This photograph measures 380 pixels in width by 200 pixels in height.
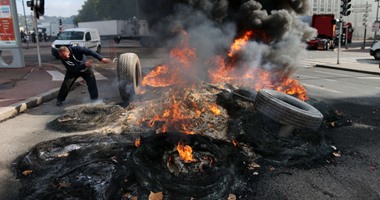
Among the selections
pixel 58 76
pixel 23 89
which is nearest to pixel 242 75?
pixel 23 89

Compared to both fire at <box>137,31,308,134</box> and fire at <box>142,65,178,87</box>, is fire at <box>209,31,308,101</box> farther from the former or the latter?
fire at <box>142,65,178,87</box>

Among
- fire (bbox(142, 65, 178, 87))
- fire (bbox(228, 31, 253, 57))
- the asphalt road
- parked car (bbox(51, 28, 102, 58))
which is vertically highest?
parked car (bbox(51, 28, 102, 58))

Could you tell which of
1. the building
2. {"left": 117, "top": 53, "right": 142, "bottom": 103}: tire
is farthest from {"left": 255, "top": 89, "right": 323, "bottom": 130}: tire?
the building

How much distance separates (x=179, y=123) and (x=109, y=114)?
186 cm

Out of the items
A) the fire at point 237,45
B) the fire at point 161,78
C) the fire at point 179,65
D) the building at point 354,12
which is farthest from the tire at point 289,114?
the building at point 354,12

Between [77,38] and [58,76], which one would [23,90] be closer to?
[58,76]

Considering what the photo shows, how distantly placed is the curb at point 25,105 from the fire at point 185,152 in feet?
15.0

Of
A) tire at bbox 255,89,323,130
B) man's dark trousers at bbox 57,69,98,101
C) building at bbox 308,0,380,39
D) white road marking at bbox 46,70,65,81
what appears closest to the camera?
tire at bbox 255,89,323,130

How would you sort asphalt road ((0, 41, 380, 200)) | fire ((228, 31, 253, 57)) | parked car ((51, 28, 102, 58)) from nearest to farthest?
asphalt road ((0, 41, 380, 200)), fire ((228, 31, 253, 57)), parked car ((51, 28, 102, 58))

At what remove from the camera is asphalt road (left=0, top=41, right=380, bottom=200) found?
3.59 meters

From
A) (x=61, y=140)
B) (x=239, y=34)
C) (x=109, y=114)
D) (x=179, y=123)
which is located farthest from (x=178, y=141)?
(x=239, y=34)

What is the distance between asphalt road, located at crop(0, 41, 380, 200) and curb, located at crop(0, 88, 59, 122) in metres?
0.18

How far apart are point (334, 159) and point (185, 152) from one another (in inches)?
87.5

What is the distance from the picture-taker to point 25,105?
739 centimetres
